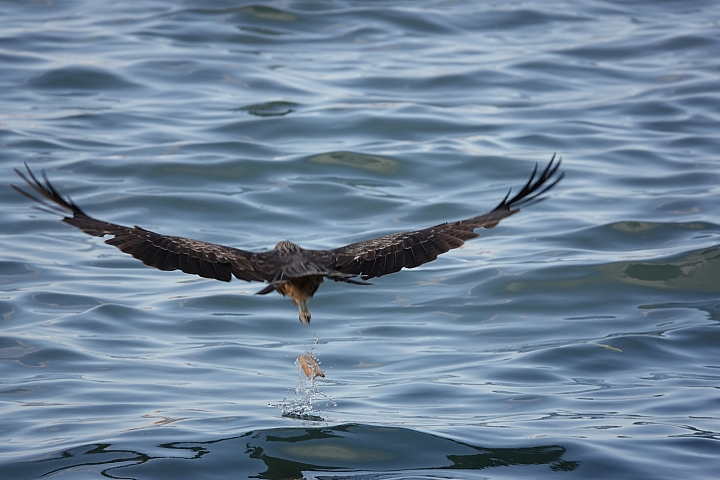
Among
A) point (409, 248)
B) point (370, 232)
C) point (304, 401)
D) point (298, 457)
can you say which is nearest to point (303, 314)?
point (409, 248)

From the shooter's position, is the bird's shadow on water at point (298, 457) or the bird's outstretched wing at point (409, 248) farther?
the bird's outstretched wing at point (409, 248)

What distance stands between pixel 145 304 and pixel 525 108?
8535mm

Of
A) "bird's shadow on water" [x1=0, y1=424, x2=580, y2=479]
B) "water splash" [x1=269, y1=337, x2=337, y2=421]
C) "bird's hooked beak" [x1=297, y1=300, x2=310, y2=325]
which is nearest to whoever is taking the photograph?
"bird's shadow on water" [x1=0, y1=424, x2=580, y2=479]

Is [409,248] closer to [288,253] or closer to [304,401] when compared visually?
[288,253]

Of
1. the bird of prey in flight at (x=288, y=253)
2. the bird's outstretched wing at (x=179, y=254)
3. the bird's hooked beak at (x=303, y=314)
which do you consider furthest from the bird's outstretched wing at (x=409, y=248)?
the bird's outstretched wing at (x=179, y=254)

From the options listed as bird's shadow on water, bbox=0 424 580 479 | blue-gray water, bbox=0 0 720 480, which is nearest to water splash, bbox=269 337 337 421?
blue-gray water, bbox=0 0 720 480

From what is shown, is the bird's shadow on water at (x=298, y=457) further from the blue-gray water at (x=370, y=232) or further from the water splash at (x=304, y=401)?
the water splash at (x=304, y=401)

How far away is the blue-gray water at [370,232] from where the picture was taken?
23.5 feet

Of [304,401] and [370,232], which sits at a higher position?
[370,232]

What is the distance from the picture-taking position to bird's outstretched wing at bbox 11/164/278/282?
6.52 metres

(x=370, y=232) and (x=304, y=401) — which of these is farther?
(x=370, y=232)

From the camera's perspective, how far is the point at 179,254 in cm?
668

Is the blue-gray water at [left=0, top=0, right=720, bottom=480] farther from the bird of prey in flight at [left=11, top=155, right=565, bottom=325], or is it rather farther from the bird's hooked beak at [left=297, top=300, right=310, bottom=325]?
the bird of prey in flight at [left=11, top=155, right=565, bottom=325]

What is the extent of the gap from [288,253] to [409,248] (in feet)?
2.89
